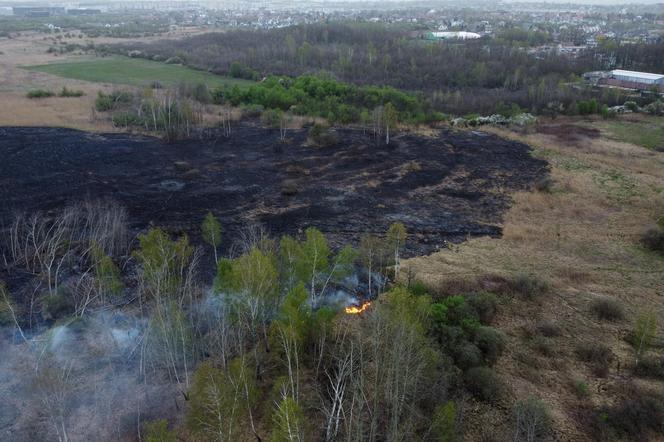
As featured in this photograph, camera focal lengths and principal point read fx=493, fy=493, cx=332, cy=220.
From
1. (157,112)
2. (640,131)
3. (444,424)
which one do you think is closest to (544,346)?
(444,424)

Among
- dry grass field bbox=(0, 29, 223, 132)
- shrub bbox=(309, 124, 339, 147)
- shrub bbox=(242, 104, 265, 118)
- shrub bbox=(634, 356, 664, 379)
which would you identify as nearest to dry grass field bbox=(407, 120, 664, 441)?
shrub bbox=(634, 356, 664, 379)

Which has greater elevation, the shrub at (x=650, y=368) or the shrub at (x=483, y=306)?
the shrub at (x=483, y=306)

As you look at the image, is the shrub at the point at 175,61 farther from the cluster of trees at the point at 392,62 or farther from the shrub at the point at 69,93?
the shrub at the point at 69,93

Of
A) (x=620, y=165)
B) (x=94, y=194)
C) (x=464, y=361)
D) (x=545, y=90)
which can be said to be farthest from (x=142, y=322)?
(x=545, y=90)

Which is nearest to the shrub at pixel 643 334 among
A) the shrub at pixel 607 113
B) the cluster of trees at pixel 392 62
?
the cluster of trees at pixel 392 62

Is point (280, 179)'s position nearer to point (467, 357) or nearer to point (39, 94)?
point (467, 357)

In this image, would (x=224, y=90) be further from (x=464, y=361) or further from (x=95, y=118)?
(x=464, y=361)

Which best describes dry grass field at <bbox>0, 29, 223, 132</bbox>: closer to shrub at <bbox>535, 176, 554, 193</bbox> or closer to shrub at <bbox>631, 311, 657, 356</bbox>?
shrub at <bbox>535, 176, 554, 193</bbox>
